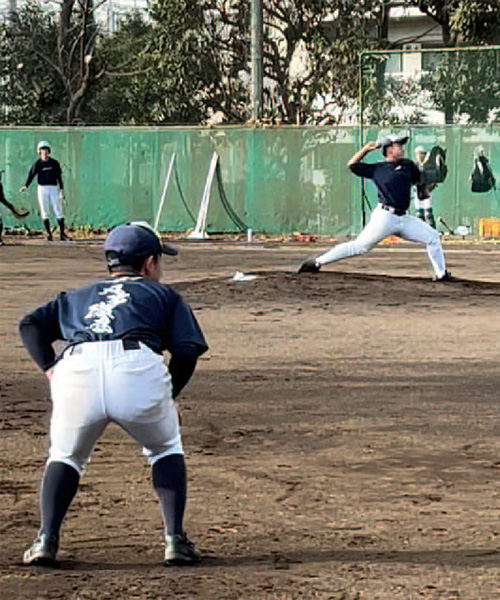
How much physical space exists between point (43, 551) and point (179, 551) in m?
0.52

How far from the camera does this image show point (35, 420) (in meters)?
10.3

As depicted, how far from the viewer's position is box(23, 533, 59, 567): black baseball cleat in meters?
6.28

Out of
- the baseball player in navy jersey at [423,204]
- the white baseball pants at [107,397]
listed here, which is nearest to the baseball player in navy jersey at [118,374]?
the white baseball pants at [107,397]

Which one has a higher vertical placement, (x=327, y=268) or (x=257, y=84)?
(x=257, y=84)

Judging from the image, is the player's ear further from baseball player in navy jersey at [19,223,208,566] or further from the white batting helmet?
the white batting helmet

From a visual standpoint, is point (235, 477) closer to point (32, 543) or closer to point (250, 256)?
point (32, 543)

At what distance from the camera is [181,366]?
635 cm

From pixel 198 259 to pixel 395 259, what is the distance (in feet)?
10.7

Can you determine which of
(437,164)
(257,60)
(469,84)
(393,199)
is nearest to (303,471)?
(393,199)

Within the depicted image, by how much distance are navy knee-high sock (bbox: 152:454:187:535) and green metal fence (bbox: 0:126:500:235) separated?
1061 inches

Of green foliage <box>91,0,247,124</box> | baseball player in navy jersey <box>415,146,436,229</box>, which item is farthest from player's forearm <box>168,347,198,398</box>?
green foliage <box>91,0,247,124</box>

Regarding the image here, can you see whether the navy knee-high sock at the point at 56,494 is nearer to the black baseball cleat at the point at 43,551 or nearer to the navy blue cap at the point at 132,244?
the black baseball cleat at the point at 43,551

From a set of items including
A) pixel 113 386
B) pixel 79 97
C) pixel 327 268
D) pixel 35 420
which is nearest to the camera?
pixel 113 386

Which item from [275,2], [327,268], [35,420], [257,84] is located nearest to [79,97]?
[275,2]
